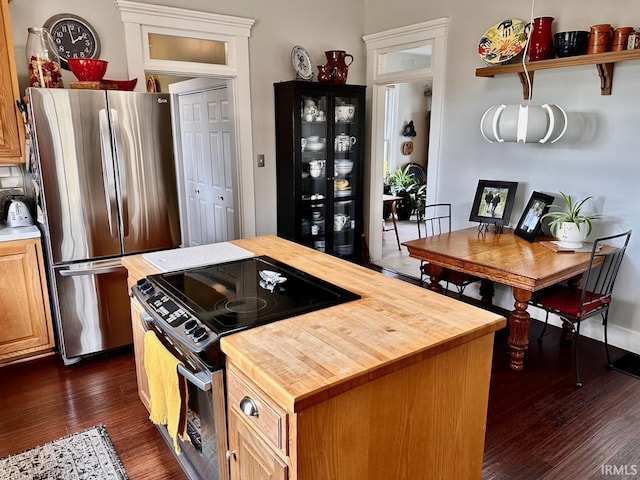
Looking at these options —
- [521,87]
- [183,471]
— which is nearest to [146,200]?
[183,471]

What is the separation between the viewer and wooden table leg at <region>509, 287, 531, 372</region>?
2.84 meters

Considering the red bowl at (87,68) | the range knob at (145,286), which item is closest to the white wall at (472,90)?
the red bowl at (87,68)

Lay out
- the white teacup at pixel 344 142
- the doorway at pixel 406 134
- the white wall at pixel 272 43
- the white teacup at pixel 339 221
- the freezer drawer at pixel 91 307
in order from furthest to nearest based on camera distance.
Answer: the doorway at pixel 406 134 → the white teacup at pixel 339 221 → the white teacup at pixel 344 142 → the white wall at pixel 272 43 → the freezer drawer at pixel 91 307

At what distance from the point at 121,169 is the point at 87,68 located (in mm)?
649

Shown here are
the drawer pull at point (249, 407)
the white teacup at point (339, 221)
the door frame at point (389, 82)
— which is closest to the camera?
the drawer pull at point (249, 407)

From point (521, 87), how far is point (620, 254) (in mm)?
1463

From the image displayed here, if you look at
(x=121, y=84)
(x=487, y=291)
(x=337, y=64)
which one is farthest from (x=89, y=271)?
(x=487, y=291)

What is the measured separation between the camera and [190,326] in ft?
4.95

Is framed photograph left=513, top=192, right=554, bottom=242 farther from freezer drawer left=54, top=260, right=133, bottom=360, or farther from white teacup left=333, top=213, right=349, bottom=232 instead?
freezer drawer left=54, top=260, right=133, bottom=360

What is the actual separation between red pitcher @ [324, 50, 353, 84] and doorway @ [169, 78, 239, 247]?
0.99m

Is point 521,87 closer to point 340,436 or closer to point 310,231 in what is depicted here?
point 310,231

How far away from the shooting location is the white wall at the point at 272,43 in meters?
3.88

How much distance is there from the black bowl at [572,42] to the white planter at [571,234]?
114cm

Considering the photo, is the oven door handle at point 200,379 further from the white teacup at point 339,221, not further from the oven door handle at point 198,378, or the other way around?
the white teacup at point 339,221
